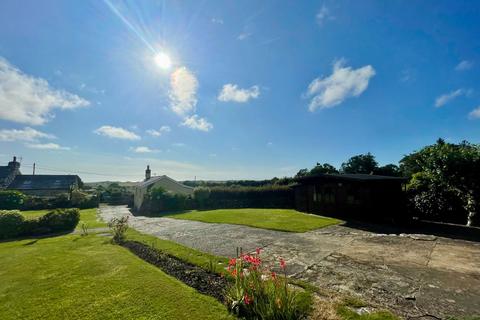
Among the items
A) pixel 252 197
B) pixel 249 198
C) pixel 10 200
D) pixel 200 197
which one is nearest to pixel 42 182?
pixel 10 200

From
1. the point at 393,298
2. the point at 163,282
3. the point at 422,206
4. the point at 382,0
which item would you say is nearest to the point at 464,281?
the point at 393,298

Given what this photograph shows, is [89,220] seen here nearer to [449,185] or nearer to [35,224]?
[35,224]

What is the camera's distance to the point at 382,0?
8.74 m

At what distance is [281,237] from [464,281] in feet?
19.2

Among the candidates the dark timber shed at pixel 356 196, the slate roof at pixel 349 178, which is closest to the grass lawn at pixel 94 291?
the dark timber shed at pixel 356 196

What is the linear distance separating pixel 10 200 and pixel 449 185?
141ft

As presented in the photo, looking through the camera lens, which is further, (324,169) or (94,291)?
(324,169)

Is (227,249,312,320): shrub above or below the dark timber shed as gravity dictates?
below

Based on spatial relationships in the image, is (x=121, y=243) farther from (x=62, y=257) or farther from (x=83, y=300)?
(x=83, y=300)

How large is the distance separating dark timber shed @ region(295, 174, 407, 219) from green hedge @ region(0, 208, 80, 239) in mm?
16951

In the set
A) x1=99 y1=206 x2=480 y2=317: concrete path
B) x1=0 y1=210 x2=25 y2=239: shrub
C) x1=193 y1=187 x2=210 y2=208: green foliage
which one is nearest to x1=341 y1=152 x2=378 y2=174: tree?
x1=193 y1=187 x2=210 y2=208: green foliage

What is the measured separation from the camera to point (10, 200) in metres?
26.2

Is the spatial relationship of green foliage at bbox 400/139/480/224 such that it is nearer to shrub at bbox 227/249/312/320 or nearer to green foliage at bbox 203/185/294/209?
green foliage at bbox 203/185/294/209

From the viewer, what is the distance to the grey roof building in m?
39.4
